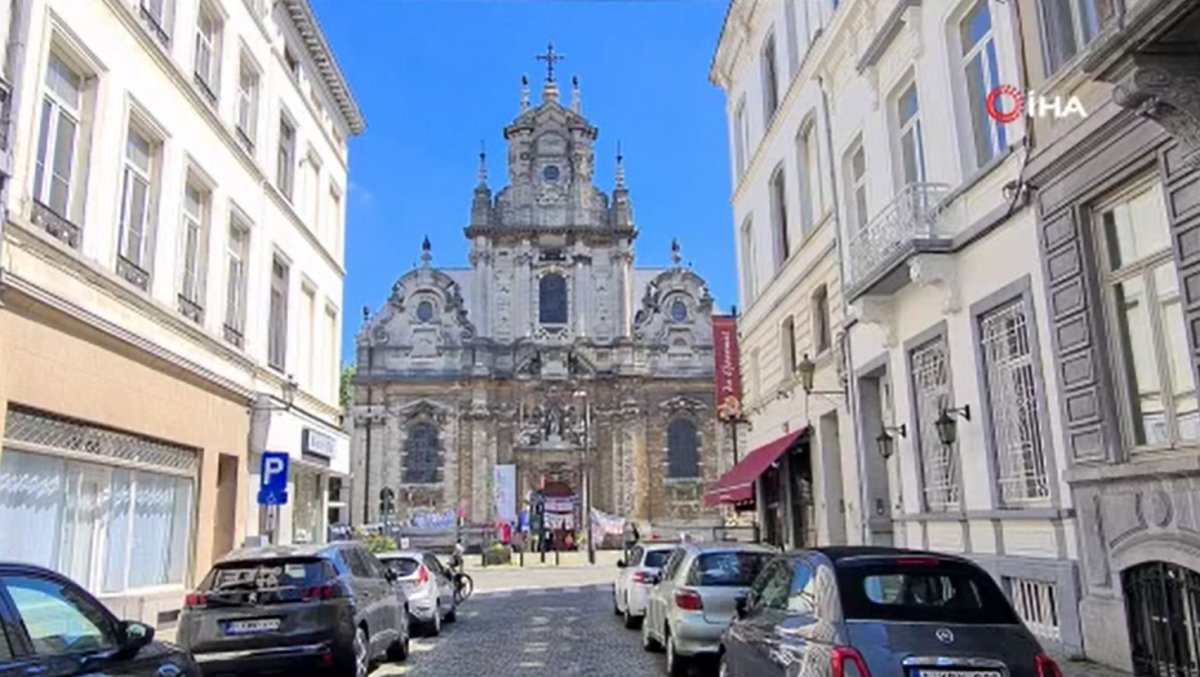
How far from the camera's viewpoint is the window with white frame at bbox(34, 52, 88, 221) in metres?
11.5

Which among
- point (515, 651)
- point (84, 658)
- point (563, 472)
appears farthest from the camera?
point (563, 472)

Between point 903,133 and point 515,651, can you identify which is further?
point 903,133

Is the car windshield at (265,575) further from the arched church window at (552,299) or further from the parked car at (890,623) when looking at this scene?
the arched church window at (552,299)

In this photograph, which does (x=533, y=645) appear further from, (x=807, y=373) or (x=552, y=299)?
(x=552, y=299)

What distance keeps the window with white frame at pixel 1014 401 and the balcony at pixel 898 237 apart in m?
1.40

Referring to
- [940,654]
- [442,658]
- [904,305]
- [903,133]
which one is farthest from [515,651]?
[903,133]

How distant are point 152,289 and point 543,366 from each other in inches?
1539

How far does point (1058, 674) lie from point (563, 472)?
46.7m

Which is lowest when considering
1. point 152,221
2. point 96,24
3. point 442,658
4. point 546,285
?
point 442,658

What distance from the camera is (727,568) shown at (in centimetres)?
1115

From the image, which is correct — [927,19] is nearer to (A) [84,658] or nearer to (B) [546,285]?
(A) [84,658]

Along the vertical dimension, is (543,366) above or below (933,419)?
above

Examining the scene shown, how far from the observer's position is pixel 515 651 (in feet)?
44.1

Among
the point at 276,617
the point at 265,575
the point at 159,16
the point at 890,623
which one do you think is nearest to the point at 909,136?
the point at 890,623
